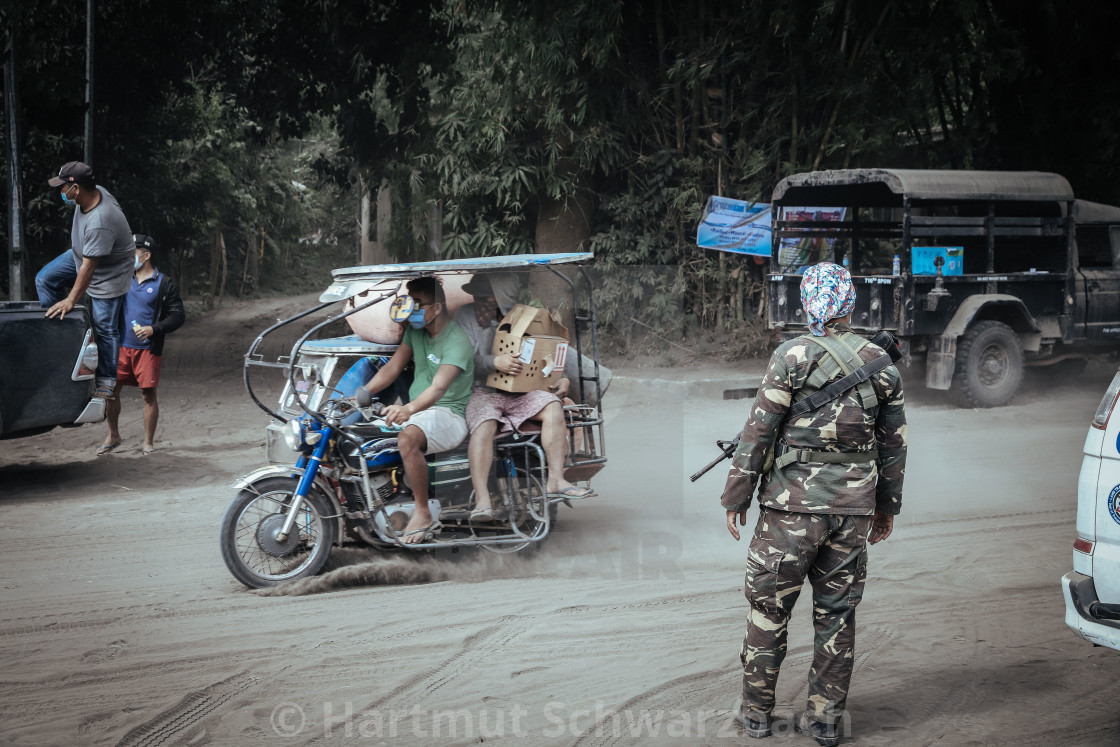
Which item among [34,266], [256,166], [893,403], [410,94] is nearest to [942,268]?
[893,403]

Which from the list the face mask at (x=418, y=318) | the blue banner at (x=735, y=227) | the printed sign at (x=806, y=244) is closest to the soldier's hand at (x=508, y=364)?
the face mask at (x=418, y=318)

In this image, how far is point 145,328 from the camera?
8609 millimetres

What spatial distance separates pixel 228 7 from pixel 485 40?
4.85m

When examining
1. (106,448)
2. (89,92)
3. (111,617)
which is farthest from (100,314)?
(89,92)

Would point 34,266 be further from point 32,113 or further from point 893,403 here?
point 893,403

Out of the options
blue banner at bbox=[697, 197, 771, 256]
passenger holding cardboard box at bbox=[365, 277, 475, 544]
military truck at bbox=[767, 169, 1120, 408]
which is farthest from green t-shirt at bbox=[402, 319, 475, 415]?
blue banner at bbox=[697, 197, 771, 256]

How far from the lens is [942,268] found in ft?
37.2

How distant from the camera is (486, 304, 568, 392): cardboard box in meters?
5.98

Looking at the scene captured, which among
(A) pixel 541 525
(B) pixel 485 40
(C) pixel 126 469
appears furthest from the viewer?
(B) pixel 485 40

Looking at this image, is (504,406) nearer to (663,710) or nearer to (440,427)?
(440,427)

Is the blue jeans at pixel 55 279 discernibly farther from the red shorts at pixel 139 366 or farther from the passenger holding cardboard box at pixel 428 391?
the passenger holding cardboard box at pixel 428 391

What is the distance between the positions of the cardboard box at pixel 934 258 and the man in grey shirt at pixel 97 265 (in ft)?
26.1

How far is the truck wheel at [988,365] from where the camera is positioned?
36.6 feet

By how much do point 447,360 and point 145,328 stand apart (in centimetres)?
405
